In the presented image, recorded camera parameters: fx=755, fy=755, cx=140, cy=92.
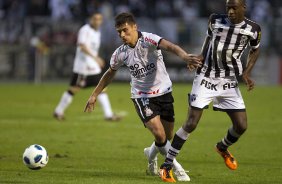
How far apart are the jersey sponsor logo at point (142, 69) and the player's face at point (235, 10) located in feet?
3.93

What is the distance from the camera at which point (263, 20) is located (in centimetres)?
3055

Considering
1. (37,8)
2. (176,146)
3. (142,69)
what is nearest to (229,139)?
(176,146)

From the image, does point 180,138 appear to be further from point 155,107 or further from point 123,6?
point 123,6

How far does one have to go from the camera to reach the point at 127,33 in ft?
31.6

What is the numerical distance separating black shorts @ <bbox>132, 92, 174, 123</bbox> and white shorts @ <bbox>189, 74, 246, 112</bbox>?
34cm

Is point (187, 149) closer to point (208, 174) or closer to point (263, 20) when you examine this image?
point (208, 174)

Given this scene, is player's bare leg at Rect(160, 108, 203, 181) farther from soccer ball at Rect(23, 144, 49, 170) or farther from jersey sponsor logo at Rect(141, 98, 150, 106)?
soccer ball at Rect(23, 144, 49, 170)

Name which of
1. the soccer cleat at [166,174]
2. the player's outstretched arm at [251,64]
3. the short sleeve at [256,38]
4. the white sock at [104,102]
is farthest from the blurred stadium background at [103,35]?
the soccer cleat at [166,174]

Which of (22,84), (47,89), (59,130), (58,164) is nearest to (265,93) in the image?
(47,89)

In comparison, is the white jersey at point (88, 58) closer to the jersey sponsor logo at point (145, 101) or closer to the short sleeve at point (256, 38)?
the jersey sponsor logo at point (145, 101)

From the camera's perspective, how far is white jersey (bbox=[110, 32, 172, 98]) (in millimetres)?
9812

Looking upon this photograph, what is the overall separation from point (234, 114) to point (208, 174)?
35.4 inches

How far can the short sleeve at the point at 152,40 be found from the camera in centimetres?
964

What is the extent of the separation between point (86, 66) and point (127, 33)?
8.75 m
